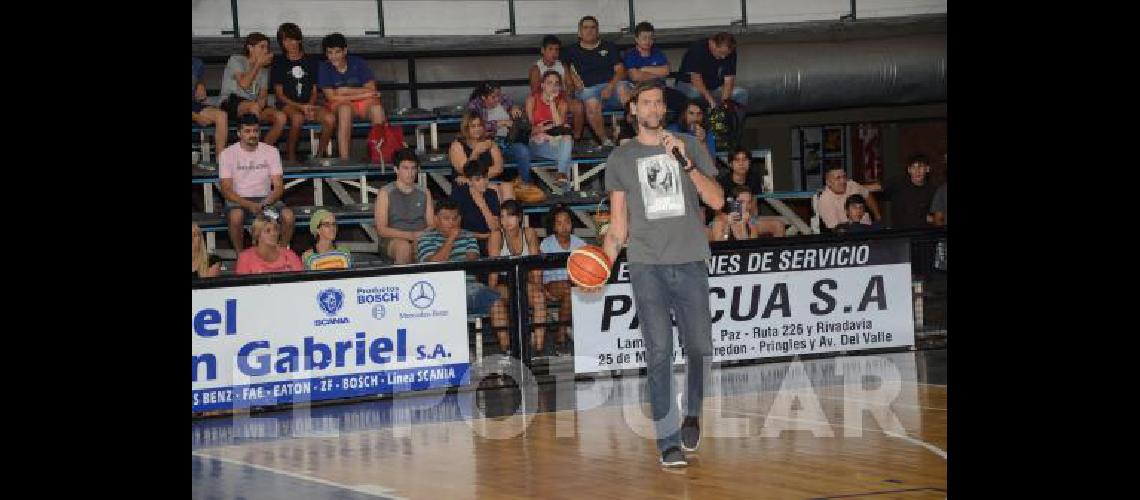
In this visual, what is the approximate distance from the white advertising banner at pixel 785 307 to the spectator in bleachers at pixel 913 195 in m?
3.19

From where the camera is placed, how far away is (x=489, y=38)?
71.3 feet

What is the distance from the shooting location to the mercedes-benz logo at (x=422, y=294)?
13750 millimetres

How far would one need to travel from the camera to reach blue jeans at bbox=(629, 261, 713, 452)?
9289 mm

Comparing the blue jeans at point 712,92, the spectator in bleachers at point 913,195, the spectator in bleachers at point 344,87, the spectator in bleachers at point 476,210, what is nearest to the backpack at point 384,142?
the spectator in bleachers at point 344,87

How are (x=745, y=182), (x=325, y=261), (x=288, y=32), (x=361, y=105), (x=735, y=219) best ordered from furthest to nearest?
(x=361, y=105), (x=288, y=32), (x=745, y=182), (x=735, y=219), (x=325, y=261)

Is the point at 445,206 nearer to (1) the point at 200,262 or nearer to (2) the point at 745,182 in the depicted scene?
(1) the point at 200,262

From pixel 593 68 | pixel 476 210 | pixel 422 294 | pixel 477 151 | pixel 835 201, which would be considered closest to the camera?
pixel 422 294

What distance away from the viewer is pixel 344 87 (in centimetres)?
1877

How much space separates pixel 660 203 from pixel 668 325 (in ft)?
2.45

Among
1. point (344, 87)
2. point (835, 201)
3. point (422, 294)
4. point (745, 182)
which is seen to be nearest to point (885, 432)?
point (422, 294)

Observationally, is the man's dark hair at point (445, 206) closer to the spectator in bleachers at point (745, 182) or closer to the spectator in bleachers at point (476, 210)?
the spectator in bleachers at point (476, 210)
